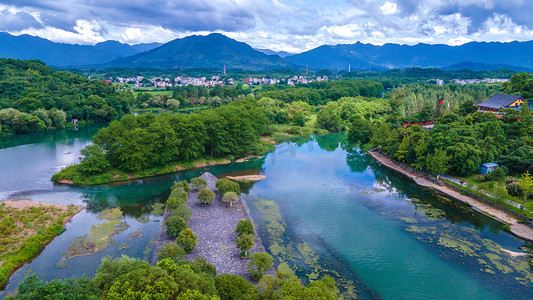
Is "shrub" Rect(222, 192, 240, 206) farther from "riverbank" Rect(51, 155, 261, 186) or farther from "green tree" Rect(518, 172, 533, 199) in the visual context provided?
"green tree" Rect(518, 172, 533, 199)

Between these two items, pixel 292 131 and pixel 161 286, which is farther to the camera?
pixel 292 131

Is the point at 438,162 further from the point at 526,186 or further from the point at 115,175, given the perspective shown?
the point at 115,175

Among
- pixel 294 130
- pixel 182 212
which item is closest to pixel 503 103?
pixel 294 130

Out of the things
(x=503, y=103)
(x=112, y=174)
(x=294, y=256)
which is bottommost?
(x=294, y=256)

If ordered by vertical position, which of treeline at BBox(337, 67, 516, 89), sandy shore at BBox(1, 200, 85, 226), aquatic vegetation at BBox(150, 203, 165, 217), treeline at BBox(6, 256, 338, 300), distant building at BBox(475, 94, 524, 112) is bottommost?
aquatic vegetation at BBox(150, 203, 165, 217)

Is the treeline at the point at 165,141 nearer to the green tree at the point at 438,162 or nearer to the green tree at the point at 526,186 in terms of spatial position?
the green tree at the point at 438,162

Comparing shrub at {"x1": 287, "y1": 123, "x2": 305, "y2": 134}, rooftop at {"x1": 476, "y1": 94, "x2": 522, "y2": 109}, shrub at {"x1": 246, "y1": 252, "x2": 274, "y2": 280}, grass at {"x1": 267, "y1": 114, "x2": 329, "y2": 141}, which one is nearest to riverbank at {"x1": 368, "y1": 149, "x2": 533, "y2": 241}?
shrub at {"x1": 246, "y1": 252, "x2": 274, "y2": 280}

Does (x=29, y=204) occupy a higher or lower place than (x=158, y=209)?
higher

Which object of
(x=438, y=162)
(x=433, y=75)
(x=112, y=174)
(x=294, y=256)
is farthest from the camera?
(x=433, y=75)

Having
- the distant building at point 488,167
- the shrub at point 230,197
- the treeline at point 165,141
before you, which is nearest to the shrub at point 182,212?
the shrub at point 230,197
